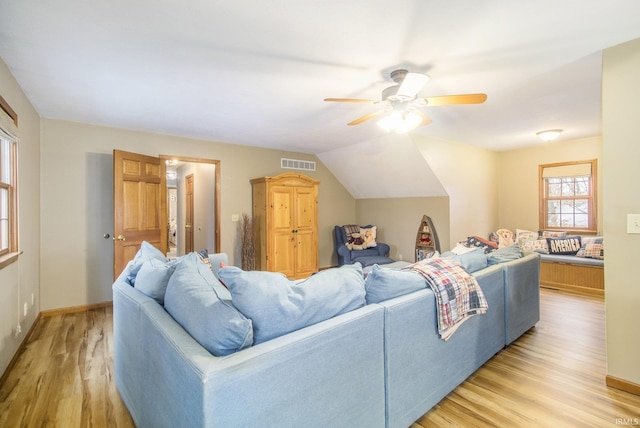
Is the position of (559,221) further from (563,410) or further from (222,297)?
(222,297)

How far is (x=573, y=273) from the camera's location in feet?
15.2

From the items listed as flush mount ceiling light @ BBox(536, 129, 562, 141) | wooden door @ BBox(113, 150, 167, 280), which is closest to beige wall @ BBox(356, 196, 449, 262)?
flush mount ceiling light @ BBox(536, 129, 562, 141)

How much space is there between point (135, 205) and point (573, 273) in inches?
246

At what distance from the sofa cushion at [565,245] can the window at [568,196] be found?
2.08ft

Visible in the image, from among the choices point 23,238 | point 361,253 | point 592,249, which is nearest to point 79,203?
point 23,238

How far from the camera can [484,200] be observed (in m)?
6.04

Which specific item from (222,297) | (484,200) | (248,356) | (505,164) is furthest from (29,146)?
(505,164)

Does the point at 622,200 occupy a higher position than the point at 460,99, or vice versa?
the point at 460,99

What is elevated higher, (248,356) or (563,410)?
(248,356)

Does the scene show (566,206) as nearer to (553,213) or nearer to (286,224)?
(553,213)

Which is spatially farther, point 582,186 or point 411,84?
point 582,186

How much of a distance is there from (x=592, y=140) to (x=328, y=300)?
5897 mm

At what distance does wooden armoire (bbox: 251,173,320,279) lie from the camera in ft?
16.8

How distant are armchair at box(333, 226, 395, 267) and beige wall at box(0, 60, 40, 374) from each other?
433 centimetres
